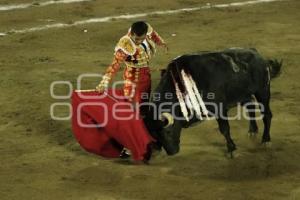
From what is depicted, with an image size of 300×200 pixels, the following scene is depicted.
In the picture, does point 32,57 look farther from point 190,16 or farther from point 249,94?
point 249,94

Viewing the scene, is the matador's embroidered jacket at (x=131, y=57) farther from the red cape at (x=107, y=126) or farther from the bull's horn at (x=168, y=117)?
the bull's horn at (x=168, y=117)

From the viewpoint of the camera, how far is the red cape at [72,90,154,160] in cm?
686

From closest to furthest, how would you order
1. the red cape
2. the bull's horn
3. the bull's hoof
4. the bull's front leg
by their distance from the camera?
the bull's horn → the red cape → the bull's front leg → the bull's hoof

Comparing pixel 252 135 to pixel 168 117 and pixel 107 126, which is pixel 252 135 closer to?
pixel 168 117

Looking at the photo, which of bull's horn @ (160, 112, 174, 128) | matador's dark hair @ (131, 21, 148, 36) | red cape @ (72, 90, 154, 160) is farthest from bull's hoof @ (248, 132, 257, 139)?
matador's dark hair @ (131, 21, 148, 36)

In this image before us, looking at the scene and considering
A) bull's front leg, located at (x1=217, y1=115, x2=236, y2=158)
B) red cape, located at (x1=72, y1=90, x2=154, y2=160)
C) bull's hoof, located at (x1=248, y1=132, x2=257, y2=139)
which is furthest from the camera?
bull's hoof, located at (x1=248, y1=132, x2=257, y2=139)

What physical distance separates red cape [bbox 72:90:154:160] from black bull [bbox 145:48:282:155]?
7.7 inches

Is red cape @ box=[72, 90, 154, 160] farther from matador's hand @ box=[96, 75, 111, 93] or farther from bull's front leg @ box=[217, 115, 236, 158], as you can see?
bull's front leg @ box=[217, 115, 236, 158]

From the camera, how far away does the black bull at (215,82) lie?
6.80 metres

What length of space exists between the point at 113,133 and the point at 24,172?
3.54 ft

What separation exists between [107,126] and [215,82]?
50.4 inches

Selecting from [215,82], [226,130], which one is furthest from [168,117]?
[226,130]

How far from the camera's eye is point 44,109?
29.9ft

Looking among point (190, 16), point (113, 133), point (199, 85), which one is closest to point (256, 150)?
point (199, 85)
